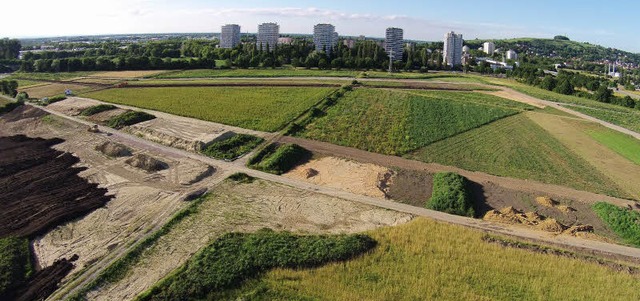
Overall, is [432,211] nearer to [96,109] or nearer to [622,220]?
[622,220]

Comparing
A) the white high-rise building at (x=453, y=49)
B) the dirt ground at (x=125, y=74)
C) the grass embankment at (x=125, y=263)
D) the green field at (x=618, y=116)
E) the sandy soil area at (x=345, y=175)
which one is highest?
the white high-rise building at (x=453, y=49)

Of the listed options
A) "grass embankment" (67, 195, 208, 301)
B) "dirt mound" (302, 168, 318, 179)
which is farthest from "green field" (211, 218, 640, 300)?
"dirt mound" (302, 168, 318, 179)

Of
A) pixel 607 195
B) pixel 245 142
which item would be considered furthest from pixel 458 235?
pixel 245 142

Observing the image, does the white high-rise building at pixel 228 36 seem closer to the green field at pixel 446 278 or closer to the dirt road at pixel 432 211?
the dirt road at pixel 432 211

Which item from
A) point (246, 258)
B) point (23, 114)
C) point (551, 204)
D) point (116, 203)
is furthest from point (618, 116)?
point (23, 114)

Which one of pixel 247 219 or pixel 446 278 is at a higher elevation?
pixel 247 219

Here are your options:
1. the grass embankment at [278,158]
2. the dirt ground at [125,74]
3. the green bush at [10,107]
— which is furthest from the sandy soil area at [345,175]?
the dirt ground at [125,74]

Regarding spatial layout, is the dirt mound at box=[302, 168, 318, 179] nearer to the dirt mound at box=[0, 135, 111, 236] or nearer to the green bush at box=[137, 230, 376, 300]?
the green bush at box=[137, 230, 376, 300]
